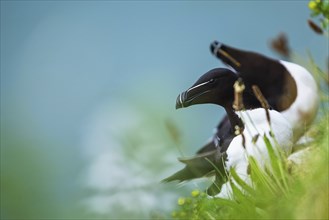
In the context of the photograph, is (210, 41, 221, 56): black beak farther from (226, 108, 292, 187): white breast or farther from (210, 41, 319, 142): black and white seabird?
(210, 41, 319, 142): black and white seabird

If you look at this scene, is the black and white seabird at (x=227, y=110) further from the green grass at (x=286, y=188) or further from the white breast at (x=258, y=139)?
the green grass at (x=286, y=188)

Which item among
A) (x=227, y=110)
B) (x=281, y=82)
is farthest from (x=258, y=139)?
(x=281, y=82)

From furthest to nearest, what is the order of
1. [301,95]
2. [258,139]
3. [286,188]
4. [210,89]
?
[301,95], [210,89], [258,139], [286,188]

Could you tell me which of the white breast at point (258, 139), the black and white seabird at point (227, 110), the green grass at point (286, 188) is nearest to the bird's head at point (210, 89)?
the black and white seabird at point (227, 110)

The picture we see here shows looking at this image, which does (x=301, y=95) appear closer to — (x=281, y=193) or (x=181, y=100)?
(x=181, y=100)

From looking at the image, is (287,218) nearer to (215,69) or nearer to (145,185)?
(145,185)

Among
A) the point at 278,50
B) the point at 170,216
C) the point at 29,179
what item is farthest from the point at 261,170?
the point at 29,179

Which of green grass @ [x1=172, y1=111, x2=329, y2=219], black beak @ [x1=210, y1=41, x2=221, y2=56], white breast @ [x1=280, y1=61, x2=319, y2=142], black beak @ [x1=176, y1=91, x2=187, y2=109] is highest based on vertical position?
black beak @ [x1=210, y1=41, x2=221, y2=56]

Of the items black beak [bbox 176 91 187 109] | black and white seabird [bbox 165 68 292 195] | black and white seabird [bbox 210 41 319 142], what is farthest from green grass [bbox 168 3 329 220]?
black and white seabird [bbox 210 41 319 142]
